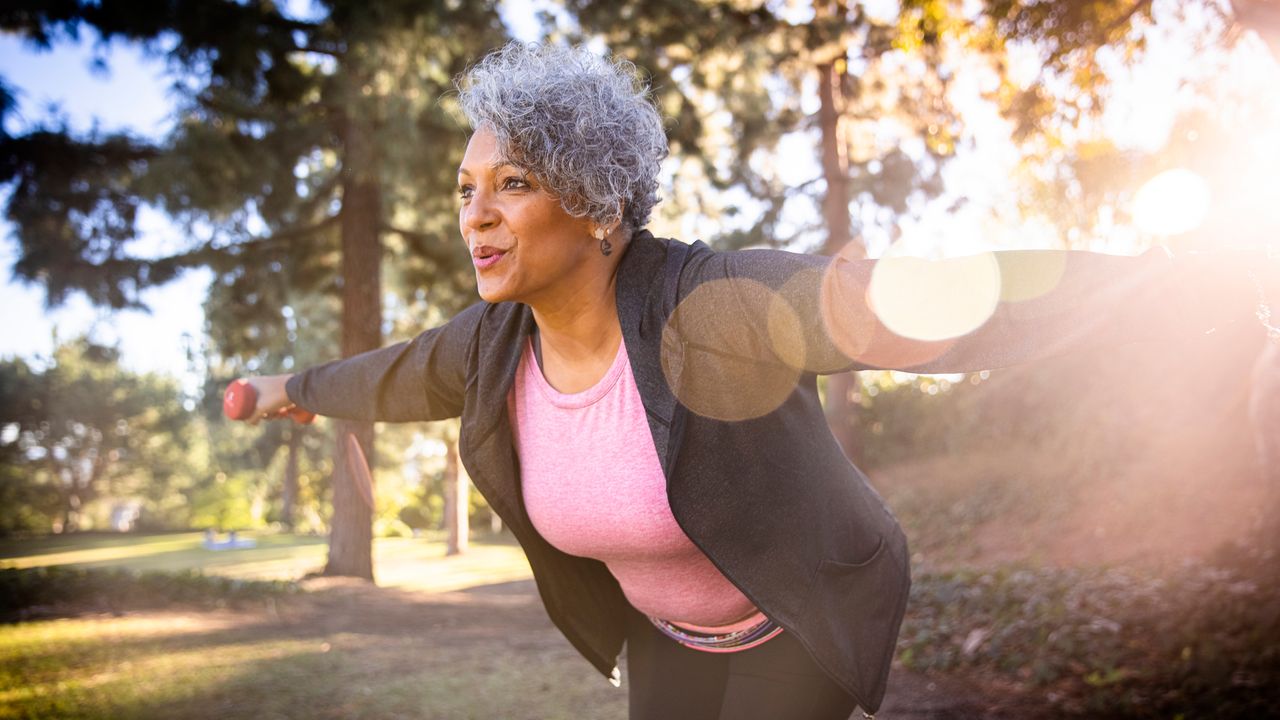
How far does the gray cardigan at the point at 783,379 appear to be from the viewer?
4.48ft

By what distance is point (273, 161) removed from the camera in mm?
10375

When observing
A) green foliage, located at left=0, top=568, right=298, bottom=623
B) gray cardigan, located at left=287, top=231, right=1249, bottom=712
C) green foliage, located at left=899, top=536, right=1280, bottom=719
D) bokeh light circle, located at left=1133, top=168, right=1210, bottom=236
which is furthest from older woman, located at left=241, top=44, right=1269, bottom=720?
green foliage, located at left=0, top=568, right=298, bottom=623

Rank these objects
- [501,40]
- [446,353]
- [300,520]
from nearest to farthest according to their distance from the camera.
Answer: [446,353] < [501,40] < [300,520]

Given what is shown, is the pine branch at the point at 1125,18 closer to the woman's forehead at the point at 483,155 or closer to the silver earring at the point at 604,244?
the silver earring at the point at 604,244

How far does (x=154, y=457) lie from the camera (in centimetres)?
4653

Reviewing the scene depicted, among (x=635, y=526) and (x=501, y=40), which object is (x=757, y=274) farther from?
(x=501, y=40)

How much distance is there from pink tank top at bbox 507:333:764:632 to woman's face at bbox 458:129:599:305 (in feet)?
0.82

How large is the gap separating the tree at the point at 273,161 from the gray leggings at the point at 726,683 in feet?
26.7

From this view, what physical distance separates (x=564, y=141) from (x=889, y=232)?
1393 centimetres

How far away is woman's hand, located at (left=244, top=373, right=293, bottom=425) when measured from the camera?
2.86 metres

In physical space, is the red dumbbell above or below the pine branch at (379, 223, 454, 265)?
below

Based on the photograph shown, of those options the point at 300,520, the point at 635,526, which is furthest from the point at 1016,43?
the point at 300,520

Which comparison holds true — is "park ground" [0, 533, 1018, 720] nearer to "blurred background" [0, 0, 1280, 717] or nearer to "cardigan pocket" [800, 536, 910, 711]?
"blurred background" [0, 0, 1280, 717]

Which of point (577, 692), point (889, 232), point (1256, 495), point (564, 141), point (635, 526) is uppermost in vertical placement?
point (889, 232)
